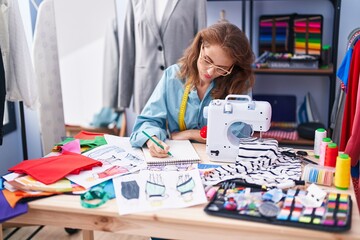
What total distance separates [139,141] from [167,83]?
321mm

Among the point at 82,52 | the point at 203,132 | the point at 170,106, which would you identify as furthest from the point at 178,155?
the point at 82,52

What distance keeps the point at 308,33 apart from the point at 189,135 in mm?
1526

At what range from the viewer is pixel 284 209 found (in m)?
1.45

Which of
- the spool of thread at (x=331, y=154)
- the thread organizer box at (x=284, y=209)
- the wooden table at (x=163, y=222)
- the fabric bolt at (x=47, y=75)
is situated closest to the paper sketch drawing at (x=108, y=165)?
the wooden table at (x=163, y=222)

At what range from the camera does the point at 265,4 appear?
3.50m

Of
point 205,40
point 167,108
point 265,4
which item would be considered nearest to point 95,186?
point 167,108

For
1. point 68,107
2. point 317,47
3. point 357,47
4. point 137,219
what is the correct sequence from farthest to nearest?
point 68,107 → point 317,47 → point 357,47 → point 137,219

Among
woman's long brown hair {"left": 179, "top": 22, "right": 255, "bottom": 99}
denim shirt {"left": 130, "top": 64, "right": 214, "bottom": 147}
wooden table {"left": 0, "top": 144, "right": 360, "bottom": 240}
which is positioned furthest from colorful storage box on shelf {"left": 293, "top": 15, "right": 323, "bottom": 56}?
wooden table {"left": 0, "top": 144, "right": 360, "bottom": 240}

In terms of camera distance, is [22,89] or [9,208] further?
[22,89]

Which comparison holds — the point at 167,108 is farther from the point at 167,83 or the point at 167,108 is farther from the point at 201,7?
the point at 201,7

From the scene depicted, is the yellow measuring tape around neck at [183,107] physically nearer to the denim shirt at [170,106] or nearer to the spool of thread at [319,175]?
the denim shirt at [170,106]

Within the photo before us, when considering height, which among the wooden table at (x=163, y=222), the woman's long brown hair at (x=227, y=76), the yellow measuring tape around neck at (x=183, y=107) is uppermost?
the woman's long brown hair at (x=227, y=76)

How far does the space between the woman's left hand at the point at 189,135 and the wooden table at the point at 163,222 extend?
668mm

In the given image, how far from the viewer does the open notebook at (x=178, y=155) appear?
6.16 ft
